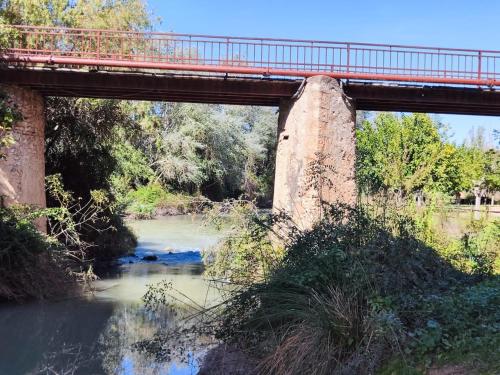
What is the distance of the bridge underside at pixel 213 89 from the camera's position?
1257 cm

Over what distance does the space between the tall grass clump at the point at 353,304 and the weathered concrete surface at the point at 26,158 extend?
7.96 m

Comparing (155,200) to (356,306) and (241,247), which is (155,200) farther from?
(356,306)

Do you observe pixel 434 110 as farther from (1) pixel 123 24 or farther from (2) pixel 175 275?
(1) pixel 123 24

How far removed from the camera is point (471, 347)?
429 centimetres

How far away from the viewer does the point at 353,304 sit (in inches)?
199

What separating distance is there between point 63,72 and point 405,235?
9.43 meters

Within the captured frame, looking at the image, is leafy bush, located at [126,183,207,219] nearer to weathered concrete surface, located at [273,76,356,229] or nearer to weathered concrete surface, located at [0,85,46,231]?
weathered concrete surface, located at [0,85,46,231]

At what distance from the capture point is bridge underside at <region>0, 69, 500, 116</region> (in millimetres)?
12570

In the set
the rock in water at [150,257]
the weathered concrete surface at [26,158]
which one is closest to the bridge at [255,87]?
the weathered concrete surface at [26,158]

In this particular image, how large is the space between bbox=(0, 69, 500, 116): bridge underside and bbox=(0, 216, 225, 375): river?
12.6ft

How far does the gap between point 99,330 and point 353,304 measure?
6.08m

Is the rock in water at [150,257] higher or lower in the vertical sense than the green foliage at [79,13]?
lower

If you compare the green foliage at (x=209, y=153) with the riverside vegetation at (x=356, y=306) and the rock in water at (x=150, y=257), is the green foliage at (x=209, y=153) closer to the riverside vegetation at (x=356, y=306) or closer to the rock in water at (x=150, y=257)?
the rock in water at (x=150, y=257)

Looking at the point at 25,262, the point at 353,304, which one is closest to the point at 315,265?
the point at 353,304
